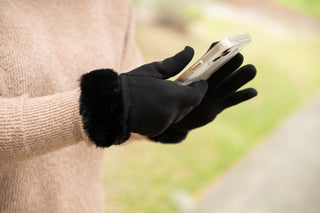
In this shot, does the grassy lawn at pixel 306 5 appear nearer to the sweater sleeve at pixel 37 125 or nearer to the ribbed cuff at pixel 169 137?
the ribbed cuff at pixel 169 137

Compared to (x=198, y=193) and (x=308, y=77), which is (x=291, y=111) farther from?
(x=198, y=193)

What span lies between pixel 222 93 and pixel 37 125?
0.50 metres

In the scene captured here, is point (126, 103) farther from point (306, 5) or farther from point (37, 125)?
point (306, 5)

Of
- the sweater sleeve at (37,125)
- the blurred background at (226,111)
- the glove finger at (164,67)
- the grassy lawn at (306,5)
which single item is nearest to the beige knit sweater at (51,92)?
the sweater sleeve at (37,125)

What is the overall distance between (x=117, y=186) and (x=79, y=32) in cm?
169

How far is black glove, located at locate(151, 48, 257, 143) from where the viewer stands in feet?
2.56

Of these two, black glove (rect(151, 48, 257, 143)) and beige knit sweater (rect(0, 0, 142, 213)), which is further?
black glove (rect(151, 48, 257, 143))

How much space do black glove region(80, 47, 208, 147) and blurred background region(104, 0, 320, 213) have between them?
1668 millimetres

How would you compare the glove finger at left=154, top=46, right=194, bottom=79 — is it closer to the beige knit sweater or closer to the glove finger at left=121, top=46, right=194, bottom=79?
the glove finger at left=121, top=46, right=194, bottom=79

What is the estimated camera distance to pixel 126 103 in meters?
0.62

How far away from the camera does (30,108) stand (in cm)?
59

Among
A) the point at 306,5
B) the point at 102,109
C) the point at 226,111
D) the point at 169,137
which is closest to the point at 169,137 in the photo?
the point at 169,137

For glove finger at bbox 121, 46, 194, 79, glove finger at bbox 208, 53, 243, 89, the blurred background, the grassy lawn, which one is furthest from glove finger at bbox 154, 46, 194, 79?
the grassy lawn

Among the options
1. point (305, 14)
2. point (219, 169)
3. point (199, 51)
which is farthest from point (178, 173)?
point (305, 14)
